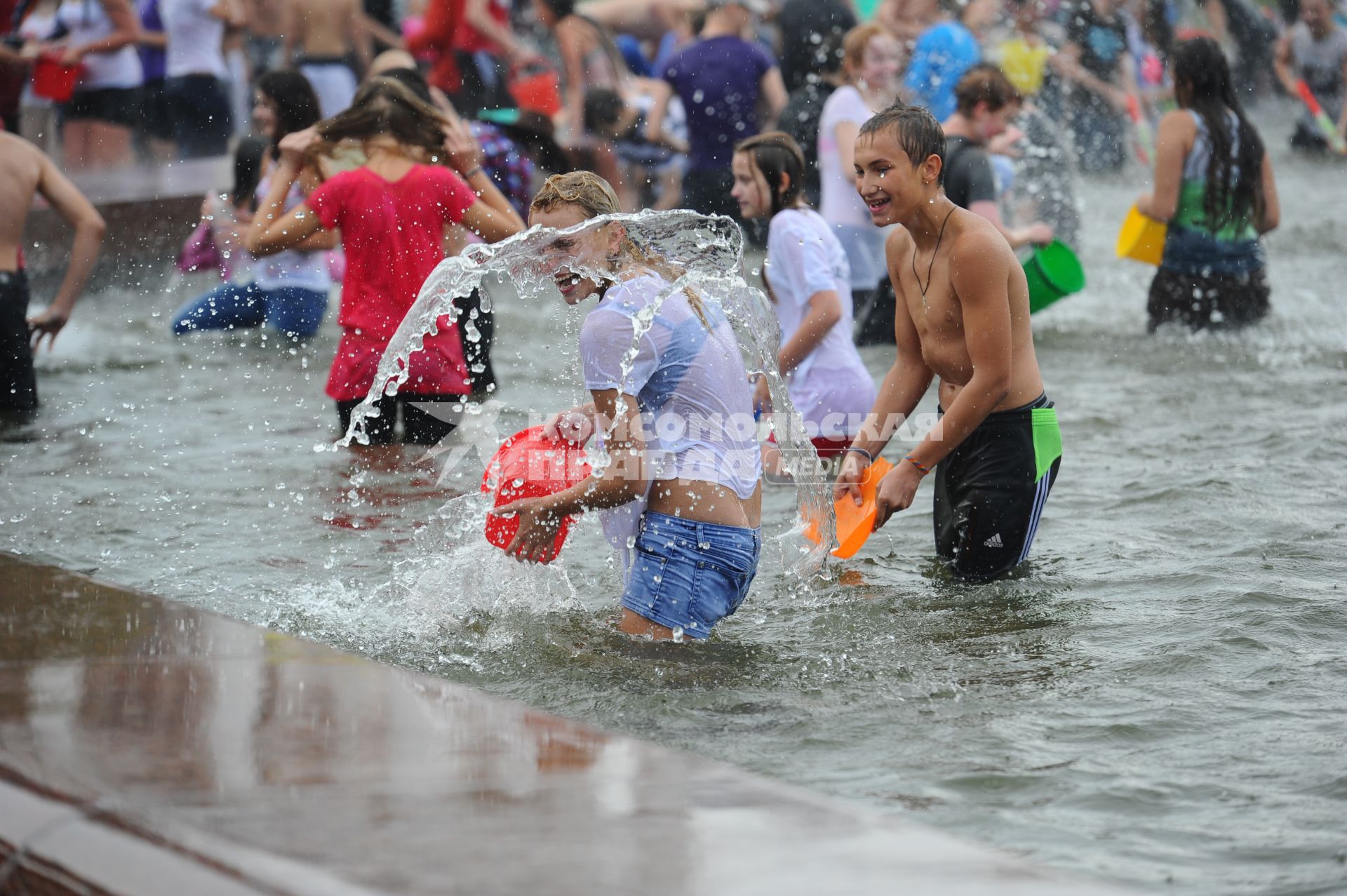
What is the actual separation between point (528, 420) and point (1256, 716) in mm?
4635

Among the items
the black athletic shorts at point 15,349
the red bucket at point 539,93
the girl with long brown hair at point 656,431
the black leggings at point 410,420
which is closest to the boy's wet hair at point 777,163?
the black leggings at point 410,420

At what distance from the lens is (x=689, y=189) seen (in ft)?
37.2

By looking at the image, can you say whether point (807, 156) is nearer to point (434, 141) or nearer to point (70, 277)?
point (434, 141)

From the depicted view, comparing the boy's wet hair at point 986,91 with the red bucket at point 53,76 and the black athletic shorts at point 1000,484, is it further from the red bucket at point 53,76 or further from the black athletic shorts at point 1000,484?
the red bucket at point 53,76

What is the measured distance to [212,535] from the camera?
6.00 metres

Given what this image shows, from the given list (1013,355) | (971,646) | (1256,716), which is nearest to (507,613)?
(971,646)

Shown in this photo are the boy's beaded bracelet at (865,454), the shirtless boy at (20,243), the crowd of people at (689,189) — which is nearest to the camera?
the crowd of people at (689,189)

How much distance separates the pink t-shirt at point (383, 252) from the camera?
648 cm

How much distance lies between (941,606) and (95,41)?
9.53 m

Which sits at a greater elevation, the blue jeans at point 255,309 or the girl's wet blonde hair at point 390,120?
the girl's wet blonde hair at point 390,120

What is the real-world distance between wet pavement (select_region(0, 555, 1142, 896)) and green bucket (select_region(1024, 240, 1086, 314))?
429 centimetres

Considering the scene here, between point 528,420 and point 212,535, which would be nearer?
point 212,535

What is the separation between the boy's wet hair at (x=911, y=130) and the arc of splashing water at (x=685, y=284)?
0.58 meters

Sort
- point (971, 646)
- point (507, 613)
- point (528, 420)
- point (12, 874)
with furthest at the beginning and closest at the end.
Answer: point (528, 420) < point (507, 613) < point (971, 646) < point (12, 874)
